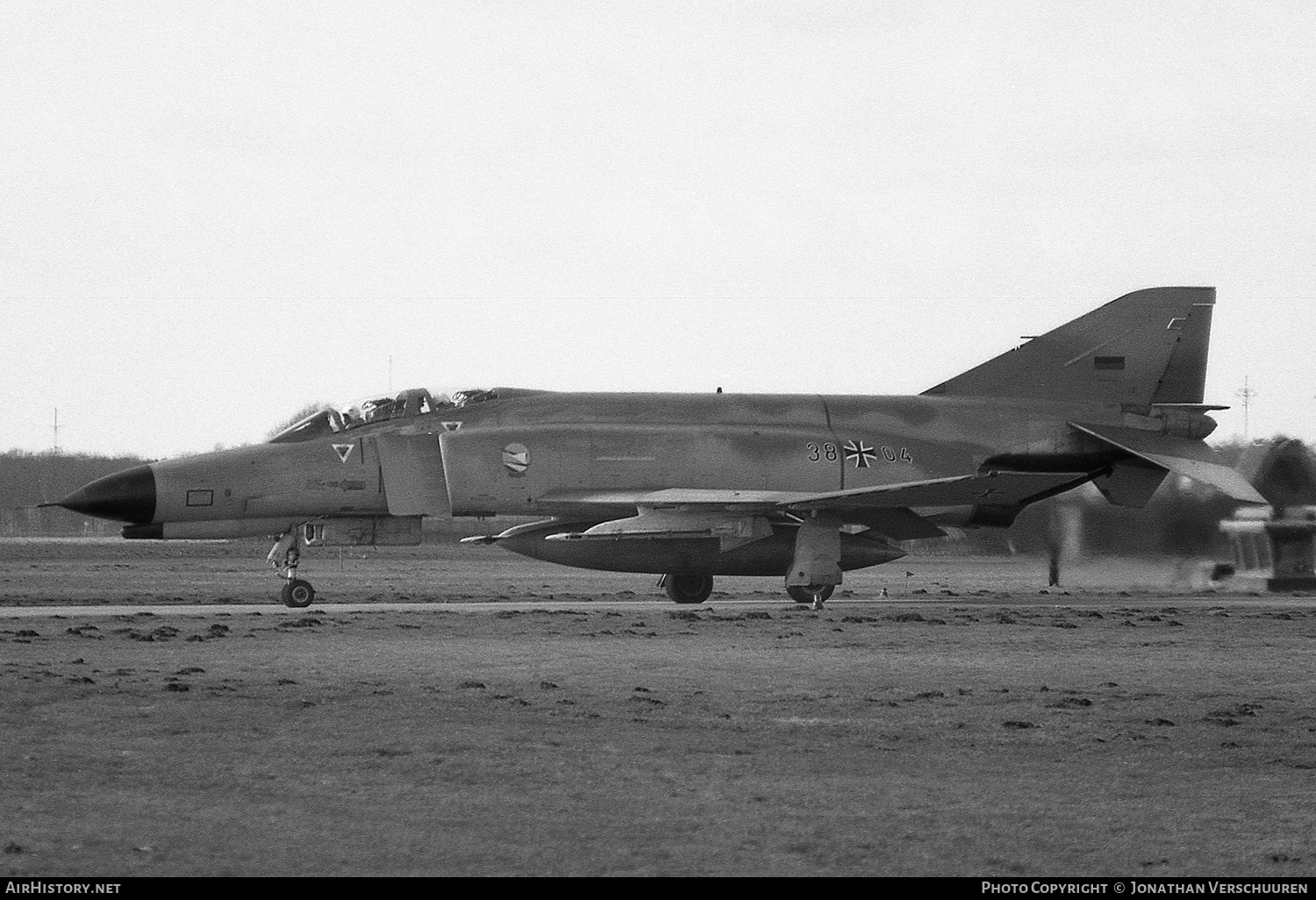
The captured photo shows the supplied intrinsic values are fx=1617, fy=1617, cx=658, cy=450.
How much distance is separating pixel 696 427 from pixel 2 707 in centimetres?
1505

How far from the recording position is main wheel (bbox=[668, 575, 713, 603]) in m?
25.3

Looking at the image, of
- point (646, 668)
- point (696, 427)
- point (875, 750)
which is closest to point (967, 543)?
point (696, 427)

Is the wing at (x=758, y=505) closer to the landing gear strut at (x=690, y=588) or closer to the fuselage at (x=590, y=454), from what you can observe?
the fuselage at (x=590, y=454)

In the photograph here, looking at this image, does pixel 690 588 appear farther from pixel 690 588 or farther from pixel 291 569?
pixel 291 569

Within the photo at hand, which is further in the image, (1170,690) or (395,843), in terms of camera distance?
(1170,690)

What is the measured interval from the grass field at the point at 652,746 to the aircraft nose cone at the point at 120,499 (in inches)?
128

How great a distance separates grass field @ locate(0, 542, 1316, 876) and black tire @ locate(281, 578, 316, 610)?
1.78 metres

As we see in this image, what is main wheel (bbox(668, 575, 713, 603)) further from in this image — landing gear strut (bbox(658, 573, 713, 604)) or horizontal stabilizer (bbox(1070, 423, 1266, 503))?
horizontal stabilizer (bbox(1070, 423, 1266, 503))

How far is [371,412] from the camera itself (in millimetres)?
24578

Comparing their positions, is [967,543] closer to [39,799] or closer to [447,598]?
[447,598]

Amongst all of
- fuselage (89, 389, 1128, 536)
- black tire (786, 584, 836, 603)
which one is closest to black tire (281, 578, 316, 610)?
fuselage (89, 389, 1128, 536)

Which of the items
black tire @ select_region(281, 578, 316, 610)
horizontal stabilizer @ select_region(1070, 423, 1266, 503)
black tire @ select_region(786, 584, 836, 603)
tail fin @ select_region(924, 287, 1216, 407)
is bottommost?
black tire @ select_region(786, 584, 836, 603)

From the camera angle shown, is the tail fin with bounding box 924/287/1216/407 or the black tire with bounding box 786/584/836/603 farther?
the tail fin with bounding box 924/287/1216/407
